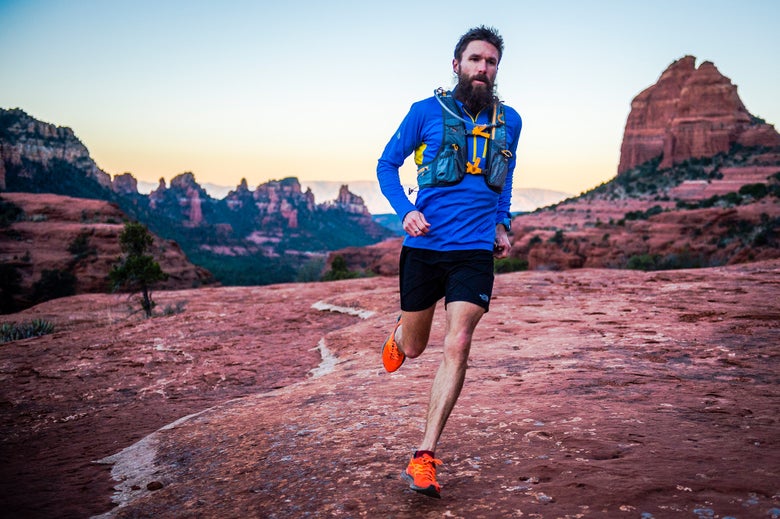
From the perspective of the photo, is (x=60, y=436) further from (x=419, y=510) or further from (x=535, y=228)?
(x=535, y=228)

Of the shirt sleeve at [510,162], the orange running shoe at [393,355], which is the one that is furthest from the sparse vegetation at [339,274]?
the shirt sleeve at [510,162]

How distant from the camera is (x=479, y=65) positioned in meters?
3.23

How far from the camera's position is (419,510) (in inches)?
93.2

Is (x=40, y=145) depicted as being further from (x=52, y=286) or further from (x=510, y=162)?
(x=510, y=162)

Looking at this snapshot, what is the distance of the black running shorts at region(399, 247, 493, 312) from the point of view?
3000 mm

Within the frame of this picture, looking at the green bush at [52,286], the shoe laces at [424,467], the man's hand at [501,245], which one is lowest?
the green bush at [52,286]

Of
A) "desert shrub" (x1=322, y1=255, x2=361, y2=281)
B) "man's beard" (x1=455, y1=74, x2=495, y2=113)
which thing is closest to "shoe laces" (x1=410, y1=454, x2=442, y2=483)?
"man's beard" (x1=455, y1=74, x2=495, y2=113)

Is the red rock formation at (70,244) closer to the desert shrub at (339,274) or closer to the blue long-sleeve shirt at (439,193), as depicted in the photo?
the desert shrub at (339,274)

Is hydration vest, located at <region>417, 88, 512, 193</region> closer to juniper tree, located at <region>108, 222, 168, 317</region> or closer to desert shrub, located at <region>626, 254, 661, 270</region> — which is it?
juniper tree, located at <region>108, 222, 168, 317</region>

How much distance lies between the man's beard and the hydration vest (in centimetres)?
7

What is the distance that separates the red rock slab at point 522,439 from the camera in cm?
239

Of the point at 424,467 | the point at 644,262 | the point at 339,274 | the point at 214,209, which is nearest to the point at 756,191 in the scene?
the point at 644,262

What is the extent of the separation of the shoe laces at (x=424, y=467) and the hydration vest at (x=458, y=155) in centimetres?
152

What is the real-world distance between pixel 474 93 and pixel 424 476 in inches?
84.7
